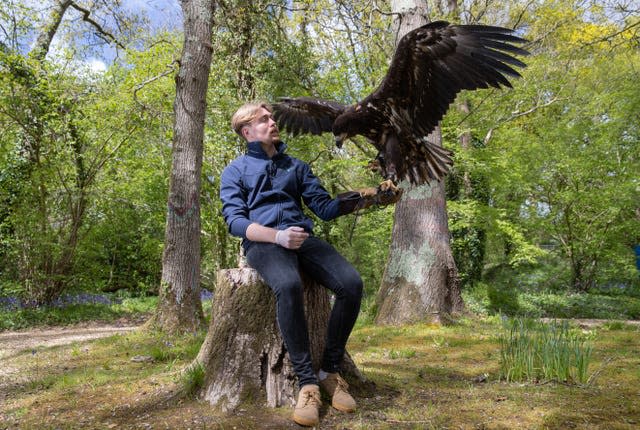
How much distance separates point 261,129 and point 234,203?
468 millimetres

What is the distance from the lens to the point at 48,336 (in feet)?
20.8

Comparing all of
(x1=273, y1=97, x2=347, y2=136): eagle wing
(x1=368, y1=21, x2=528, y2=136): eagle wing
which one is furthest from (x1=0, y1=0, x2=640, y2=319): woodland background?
(x1=368, y1=21, x2=528, y2=136): eagle wing

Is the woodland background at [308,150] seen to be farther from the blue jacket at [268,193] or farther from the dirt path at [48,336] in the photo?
A: the blue jacket at [268,193]

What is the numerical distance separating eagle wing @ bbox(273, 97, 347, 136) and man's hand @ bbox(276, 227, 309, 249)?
1791 mm

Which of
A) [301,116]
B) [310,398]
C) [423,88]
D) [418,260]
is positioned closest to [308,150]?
[418,260]

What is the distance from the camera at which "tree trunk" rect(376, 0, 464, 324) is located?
5633 millimetres

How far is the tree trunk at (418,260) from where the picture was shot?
563cm

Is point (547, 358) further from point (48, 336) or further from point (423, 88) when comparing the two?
point (48, 336)

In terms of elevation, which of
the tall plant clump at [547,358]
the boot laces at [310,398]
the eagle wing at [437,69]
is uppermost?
the eagle wing at [437,69]

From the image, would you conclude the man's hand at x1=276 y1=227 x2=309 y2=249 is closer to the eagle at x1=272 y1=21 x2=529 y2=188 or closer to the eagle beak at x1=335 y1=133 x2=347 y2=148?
the eagle at x1=272 y1=21 x2=529 y2=188

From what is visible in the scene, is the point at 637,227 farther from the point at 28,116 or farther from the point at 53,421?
the point at 28,116

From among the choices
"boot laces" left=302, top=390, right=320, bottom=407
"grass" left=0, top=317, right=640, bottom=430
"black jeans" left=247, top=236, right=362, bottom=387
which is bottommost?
"grass" left=0, top=317, right=640, bottom=430

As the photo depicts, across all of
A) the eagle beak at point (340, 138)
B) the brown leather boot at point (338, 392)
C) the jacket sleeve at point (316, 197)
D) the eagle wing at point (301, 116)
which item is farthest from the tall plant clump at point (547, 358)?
the eagle wing at point (301, 116)

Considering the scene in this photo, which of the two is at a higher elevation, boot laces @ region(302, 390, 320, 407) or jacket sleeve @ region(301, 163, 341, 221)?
jacket sleeve @ region(301, 163, 341, 221)
